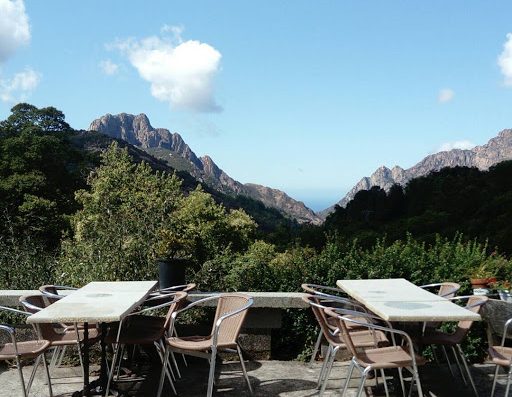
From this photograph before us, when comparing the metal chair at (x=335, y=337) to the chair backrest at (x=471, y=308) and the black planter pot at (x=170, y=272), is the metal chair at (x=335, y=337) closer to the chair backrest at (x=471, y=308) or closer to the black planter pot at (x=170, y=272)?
the chair backrest at (x=471, y=308)

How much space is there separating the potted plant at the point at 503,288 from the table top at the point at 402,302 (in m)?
0.87

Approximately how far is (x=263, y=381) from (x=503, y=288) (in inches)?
99.5

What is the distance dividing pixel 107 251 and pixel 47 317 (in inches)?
124

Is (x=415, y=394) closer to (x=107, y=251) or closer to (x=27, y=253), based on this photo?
(x=107, y=251)

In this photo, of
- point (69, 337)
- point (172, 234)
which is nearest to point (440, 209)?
point (172, 234)

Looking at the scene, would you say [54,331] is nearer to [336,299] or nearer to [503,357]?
[336,299]

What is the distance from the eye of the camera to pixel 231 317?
480 cm

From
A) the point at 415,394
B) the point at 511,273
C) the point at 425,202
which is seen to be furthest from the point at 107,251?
the point at 425,202

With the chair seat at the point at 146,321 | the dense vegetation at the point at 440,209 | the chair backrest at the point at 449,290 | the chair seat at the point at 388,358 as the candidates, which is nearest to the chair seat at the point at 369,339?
the chair seat at the point at 388,358

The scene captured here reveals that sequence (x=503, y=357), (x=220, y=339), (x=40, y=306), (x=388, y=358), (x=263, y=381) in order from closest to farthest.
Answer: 1. (x=388, y=358)
2. (x=503, y=357)
3. (x=220, y=339)
4. (x=40, y=306)
5. (x=263, y=381)

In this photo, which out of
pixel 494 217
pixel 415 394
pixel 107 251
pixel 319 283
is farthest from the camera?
pixel 494 217

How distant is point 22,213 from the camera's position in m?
33.2

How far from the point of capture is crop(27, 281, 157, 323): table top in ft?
12.5

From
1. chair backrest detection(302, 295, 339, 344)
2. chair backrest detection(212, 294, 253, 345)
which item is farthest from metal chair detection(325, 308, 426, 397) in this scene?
chair backrest detection(212, 294, 253, 345)
